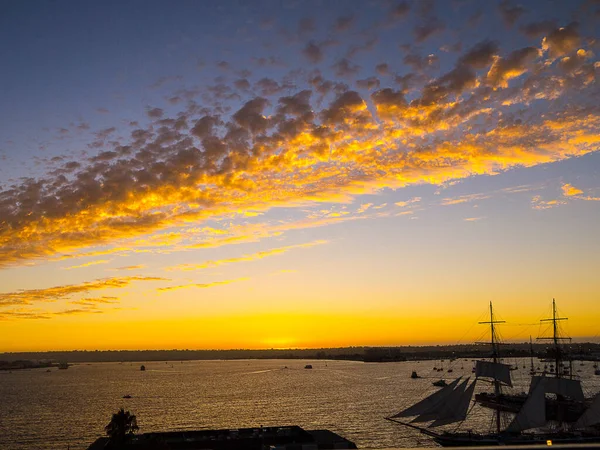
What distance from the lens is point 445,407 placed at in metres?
76.8

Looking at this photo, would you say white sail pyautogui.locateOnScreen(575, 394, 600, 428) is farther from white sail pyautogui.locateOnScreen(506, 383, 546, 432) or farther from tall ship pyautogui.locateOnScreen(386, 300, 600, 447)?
white sail pyautogui.locateOnScreen(506, 383, 546, 432)

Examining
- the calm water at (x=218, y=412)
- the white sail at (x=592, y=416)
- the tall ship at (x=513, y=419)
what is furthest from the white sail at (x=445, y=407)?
the white sail at (x=592, y=416)

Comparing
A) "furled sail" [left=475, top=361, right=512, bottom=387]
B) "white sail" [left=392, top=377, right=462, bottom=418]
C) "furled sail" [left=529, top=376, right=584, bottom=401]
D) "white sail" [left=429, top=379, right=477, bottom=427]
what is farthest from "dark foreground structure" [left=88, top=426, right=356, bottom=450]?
"furled sail" [left=529, top=376, right=584, bottom=401]

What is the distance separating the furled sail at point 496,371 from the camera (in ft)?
294

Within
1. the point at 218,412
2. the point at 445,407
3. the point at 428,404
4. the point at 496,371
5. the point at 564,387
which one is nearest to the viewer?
the point at 445,407

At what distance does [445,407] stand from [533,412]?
11.2 meters

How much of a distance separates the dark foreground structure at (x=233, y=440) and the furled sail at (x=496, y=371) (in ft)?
122

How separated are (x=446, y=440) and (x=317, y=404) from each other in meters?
58.3

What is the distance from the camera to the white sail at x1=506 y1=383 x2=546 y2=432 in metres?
71.2

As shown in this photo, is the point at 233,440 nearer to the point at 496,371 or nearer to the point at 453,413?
the point at 453,413

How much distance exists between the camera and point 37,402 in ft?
511

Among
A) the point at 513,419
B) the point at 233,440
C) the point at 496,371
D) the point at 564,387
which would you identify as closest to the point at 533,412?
the point at 513,419

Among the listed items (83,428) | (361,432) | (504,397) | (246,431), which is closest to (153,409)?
(83,428)

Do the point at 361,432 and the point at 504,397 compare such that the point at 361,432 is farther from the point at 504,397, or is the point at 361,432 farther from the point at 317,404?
the point at 504,397
